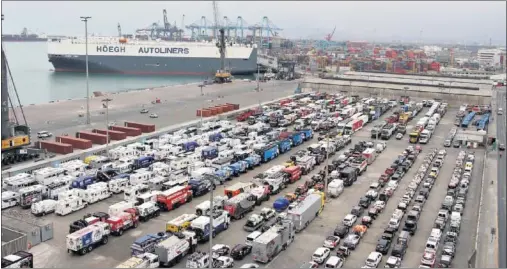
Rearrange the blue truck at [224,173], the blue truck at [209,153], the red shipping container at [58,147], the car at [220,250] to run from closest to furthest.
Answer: the car at [220,250]
the blue truck at [224,173]
the blue truck at [209,153]
the red shipping container at [58,147]

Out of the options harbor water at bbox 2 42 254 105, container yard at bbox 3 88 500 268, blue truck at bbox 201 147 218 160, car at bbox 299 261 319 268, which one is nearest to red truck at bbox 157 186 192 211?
container yard at bbox 3 88 500 268

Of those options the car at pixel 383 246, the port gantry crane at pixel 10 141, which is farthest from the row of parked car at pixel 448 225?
the port gantry crane at pixel 10 141

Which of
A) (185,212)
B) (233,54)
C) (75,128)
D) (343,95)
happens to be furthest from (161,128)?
(233,54)

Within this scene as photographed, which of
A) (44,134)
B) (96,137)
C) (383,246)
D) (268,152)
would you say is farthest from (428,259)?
(44,134)

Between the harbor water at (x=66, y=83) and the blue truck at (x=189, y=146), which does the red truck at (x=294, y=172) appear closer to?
the blue truck at (x=189, y=146)

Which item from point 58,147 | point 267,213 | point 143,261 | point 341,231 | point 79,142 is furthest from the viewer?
point 79,142

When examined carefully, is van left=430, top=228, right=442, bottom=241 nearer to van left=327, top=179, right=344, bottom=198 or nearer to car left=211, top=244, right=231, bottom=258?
van left=327, top=179, right=344, bottom=198

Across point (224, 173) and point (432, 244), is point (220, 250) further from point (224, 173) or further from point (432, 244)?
point (224, 173)
